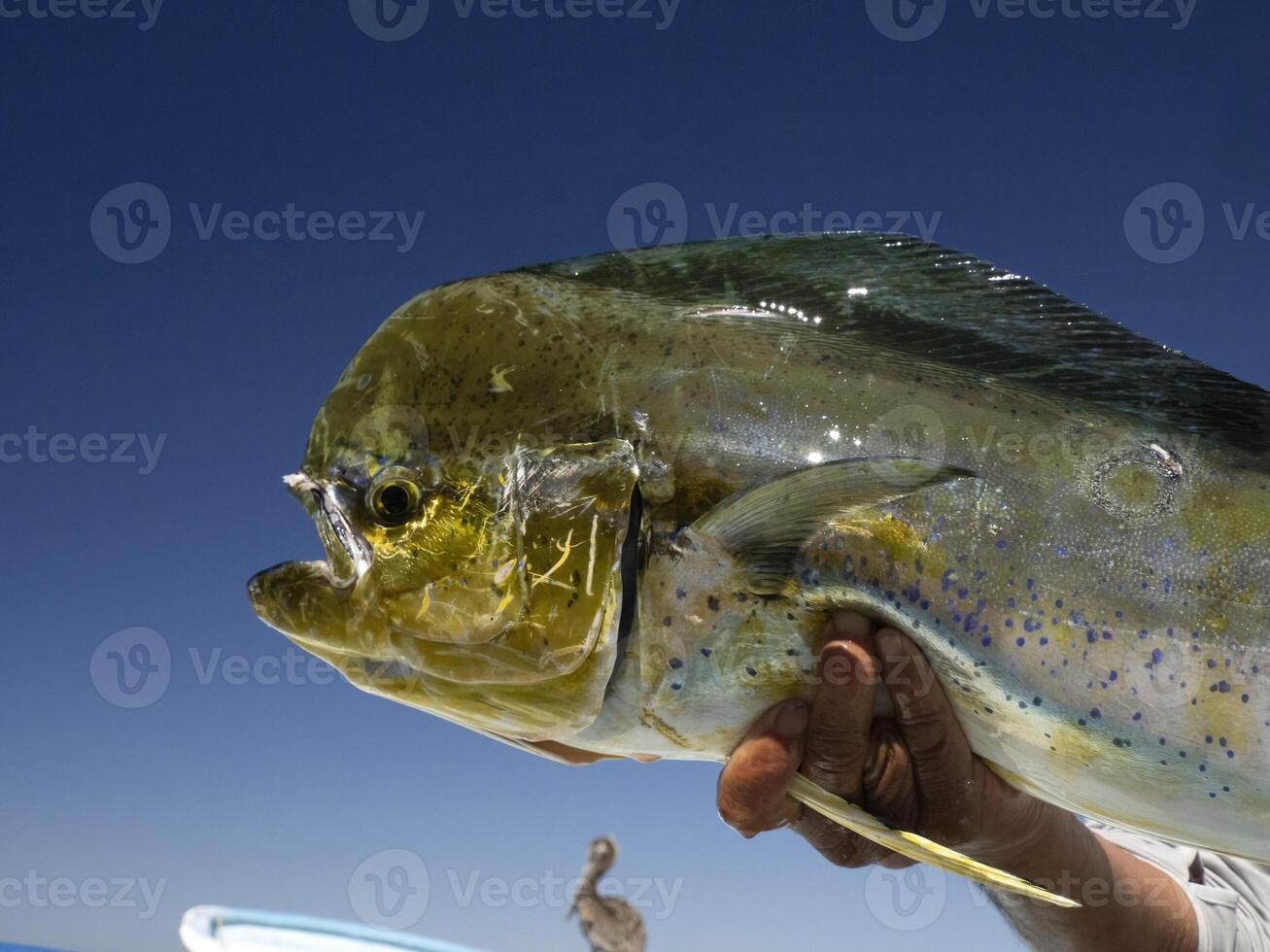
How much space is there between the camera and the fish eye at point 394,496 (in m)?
2.03

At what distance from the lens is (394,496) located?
6.72 feet

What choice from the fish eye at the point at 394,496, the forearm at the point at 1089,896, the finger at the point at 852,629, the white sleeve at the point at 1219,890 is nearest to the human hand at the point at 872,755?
the finger at the point at 852,629

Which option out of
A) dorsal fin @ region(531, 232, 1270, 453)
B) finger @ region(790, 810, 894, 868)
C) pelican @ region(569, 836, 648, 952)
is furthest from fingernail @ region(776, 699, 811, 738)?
pelican @ region(569, 836, 648, 952)

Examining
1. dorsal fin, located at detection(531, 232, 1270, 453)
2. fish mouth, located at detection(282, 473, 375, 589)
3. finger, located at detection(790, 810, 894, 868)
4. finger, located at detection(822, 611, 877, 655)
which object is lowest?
finger, located at detection(790, 810, 894, 868)

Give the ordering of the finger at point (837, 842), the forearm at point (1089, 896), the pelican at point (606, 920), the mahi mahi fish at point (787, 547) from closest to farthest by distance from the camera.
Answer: the mahi mahi fish at point (787, 547)
the finger at point (837, 842)
the forearm at point (1089, 896)
the pelican at point (606, 920)

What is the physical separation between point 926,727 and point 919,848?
0.31 meters

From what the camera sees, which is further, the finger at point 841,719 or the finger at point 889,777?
the finger at point 889,777

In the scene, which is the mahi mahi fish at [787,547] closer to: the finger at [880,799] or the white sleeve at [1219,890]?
the finger at [880,799]

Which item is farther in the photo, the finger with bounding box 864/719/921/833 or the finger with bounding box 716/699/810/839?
the finger with bounding box 864/719/921/833

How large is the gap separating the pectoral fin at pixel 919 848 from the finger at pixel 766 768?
6cm

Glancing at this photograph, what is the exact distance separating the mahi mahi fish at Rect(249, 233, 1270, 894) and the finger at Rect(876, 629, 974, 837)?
38 mm

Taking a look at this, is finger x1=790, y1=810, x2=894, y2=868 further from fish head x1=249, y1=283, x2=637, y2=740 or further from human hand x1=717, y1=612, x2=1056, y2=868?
fish head x1=249, y1=283, x2=637, y2=740

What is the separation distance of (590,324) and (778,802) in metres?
1.14

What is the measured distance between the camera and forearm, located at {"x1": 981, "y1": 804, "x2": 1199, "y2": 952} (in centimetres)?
272
